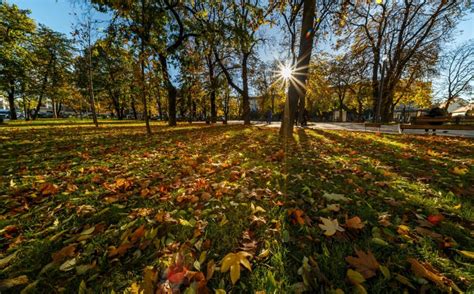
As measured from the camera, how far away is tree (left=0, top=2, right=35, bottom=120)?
59.7 feet

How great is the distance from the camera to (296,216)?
5.82 ft

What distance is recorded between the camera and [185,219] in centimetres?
182

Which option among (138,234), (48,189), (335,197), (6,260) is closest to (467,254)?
(335,197)

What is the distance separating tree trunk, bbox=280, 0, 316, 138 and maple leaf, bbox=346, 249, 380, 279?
6279 millimetres

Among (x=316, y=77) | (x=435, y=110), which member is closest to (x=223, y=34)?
(x=435, y=110)

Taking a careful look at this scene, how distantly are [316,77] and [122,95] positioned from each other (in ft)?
101

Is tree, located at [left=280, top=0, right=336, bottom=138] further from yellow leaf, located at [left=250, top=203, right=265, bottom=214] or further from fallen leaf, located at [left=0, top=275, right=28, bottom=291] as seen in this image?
fallen leaf, located at [left=0, top=275, right=28, bottom=291]

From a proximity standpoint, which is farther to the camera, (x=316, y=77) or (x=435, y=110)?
(x=316, y=77)

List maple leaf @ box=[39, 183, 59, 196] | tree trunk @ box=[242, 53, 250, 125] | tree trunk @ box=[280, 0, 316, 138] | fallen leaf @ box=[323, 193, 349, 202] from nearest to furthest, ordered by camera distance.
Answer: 1. fallen leaf @ box=[323, 193, 349, 202]
2. maple leaf @ box=[39, 183, 59, 196]
3. tree trunk @ box=[280, 0, 316, 138]
4. tree trunk @ box=[242, 53, 250, 125]

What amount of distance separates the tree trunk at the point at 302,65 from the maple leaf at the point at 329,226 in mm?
5900

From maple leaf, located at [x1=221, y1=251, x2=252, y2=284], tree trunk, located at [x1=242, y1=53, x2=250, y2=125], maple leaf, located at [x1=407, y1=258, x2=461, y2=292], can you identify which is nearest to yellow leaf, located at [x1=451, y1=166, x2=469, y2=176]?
maple leaf, located at [x1=407, y1=258, x2=461, y2=292]

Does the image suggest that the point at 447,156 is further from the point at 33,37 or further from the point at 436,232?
the point at 33,37

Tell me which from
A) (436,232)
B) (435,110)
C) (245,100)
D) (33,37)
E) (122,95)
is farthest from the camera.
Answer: (122,95)

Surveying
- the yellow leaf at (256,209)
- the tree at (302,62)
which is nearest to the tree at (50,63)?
the tree at (302,62)
